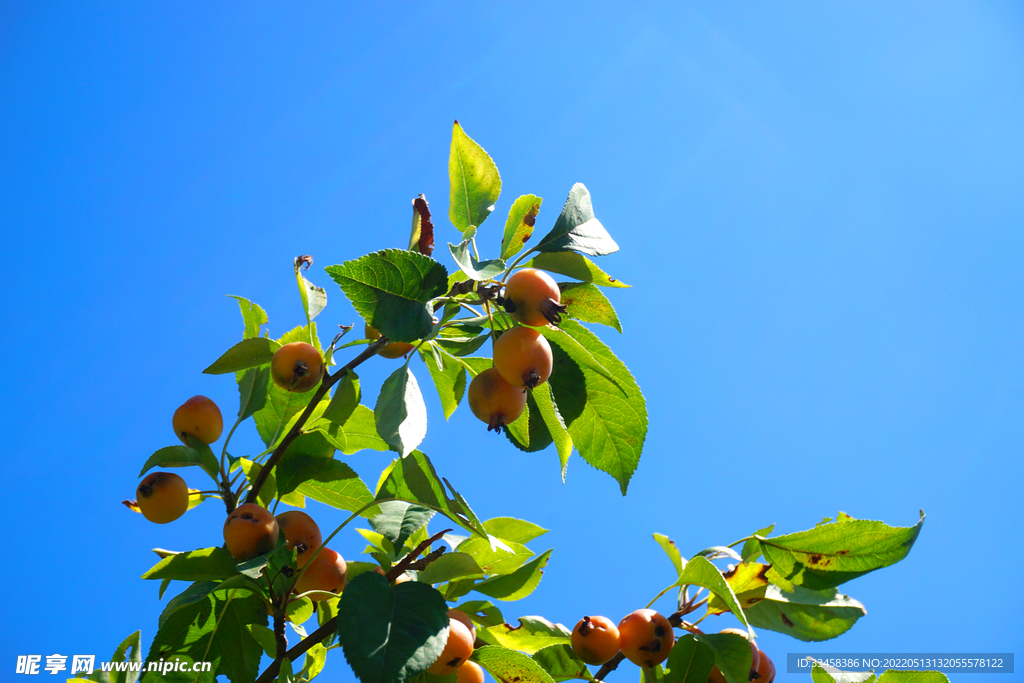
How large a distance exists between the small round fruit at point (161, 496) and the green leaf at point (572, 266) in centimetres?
119

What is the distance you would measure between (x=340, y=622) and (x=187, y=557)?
0.45 metres

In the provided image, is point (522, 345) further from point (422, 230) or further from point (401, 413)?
point (422, 230)

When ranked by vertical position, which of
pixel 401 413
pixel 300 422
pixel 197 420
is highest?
pixel 197 420

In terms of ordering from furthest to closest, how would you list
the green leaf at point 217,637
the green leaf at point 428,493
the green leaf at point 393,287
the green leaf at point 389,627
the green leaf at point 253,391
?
the green leaf at point 253,391
the green leaf at point 217,637
the green leaf at point 428,493
the green leaf at point 393,287
the green leaf at point 389,627

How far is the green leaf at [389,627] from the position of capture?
128 cm

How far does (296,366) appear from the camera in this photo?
173cm

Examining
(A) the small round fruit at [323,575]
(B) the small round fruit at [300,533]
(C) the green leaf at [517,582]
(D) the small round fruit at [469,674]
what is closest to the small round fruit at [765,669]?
(C) the green leaf at [517,582]

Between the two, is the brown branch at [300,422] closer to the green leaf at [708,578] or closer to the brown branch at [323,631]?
the brown branch at [323,631]

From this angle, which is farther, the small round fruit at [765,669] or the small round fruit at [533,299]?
the small round fruit at [765,669]

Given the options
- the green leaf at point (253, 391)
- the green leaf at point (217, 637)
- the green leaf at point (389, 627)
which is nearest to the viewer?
the green leaf at point (389, 627)

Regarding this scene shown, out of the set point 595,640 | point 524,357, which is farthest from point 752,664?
point 524,357

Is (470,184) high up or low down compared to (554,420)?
up

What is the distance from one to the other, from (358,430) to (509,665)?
827mm

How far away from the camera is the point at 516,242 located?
5.76ft
